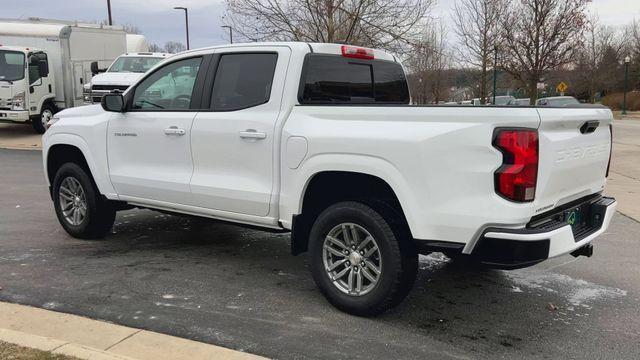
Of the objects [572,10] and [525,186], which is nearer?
[525,186]

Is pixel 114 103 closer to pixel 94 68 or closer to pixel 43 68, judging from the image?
pixel 94 68

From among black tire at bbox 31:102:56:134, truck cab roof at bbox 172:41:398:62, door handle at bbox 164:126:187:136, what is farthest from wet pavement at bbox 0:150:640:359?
black tire at bbox 31:102:56:134

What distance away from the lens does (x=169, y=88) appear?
17.1ft

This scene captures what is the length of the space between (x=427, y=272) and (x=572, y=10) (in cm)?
2624

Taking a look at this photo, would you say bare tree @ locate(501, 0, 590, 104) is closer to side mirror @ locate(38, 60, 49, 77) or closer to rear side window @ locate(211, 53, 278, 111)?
side mirror @ locate(38, 60, 49, 77)

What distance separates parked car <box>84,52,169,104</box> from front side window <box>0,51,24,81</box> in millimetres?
1892

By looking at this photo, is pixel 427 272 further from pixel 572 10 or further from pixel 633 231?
pixel 572 10

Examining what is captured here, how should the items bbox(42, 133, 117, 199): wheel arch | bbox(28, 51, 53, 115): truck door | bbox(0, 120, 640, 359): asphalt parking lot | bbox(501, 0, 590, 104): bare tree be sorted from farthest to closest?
bbox(501, 0, 590, 104): bare tree, bbox(28, 51, 53, 115): truck door, bbox(42, 133, 117, 199): wheel arch, bbox(0, 120, 640, 359): asphalt parking lot

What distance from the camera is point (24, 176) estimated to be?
11.0 metres

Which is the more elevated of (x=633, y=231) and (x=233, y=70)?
(x=233, y=70)

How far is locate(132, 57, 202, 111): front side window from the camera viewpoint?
506cm

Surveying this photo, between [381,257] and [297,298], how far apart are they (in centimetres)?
95

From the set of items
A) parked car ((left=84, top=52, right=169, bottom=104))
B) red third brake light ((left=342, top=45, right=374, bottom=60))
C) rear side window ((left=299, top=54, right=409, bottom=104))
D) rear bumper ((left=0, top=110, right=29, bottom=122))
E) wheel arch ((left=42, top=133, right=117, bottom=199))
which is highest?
parked car ((left=84, top=52, right=169, bottom=104))

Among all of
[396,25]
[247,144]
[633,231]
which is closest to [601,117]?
[247,144]
